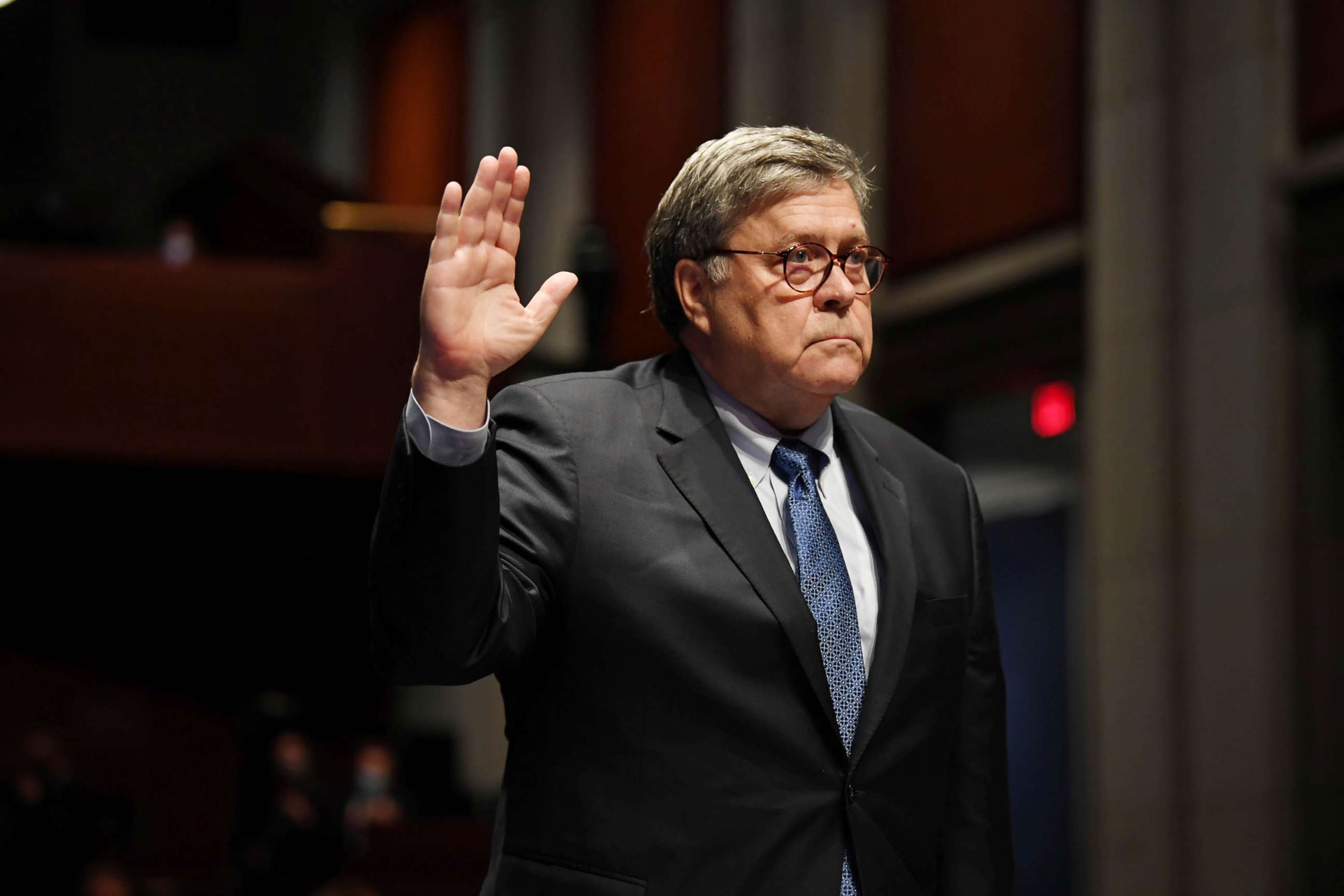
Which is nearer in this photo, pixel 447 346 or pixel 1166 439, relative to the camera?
pixel 447 346

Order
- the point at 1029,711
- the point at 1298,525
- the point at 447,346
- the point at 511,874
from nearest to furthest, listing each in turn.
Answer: the point at 447,346, the point at 511,874, the point at 1298,525, the point at 1029,711

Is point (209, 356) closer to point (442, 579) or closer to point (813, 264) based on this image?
point (813, 264)

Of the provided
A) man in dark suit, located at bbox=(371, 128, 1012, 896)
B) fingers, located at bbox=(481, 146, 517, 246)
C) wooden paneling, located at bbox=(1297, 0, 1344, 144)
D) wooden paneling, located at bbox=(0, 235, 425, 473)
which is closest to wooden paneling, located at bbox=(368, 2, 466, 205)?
wooden paneling, located at bbox=(0, 235, 425, 473)

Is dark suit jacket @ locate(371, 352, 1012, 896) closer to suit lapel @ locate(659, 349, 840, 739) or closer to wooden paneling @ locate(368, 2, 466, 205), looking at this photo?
suit lapel @ locate(659, 349, 840, 739)

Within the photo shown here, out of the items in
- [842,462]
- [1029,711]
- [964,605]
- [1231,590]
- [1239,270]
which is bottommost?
[1029,711]

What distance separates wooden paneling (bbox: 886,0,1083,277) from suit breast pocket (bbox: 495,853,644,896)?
631cm

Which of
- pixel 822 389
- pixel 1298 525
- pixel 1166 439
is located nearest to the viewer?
pixel 822 389

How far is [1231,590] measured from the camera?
6.46m

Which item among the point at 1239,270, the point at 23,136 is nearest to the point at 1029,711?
the point at 1239,270

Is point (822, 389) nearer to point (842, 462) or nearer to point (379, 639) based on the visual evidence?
point (842, 462)

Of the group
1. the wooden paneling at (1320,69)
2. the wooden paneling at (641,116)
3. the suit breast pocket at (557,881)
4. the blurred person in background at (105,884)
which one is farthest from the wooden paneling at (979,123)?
the suit breast pocket at (557,881)

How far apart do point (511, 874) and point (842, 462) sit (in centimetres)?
68

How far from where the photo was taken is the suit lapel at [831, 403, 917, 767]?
1.91 metres

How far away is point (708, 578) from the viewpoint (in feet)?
6.16
